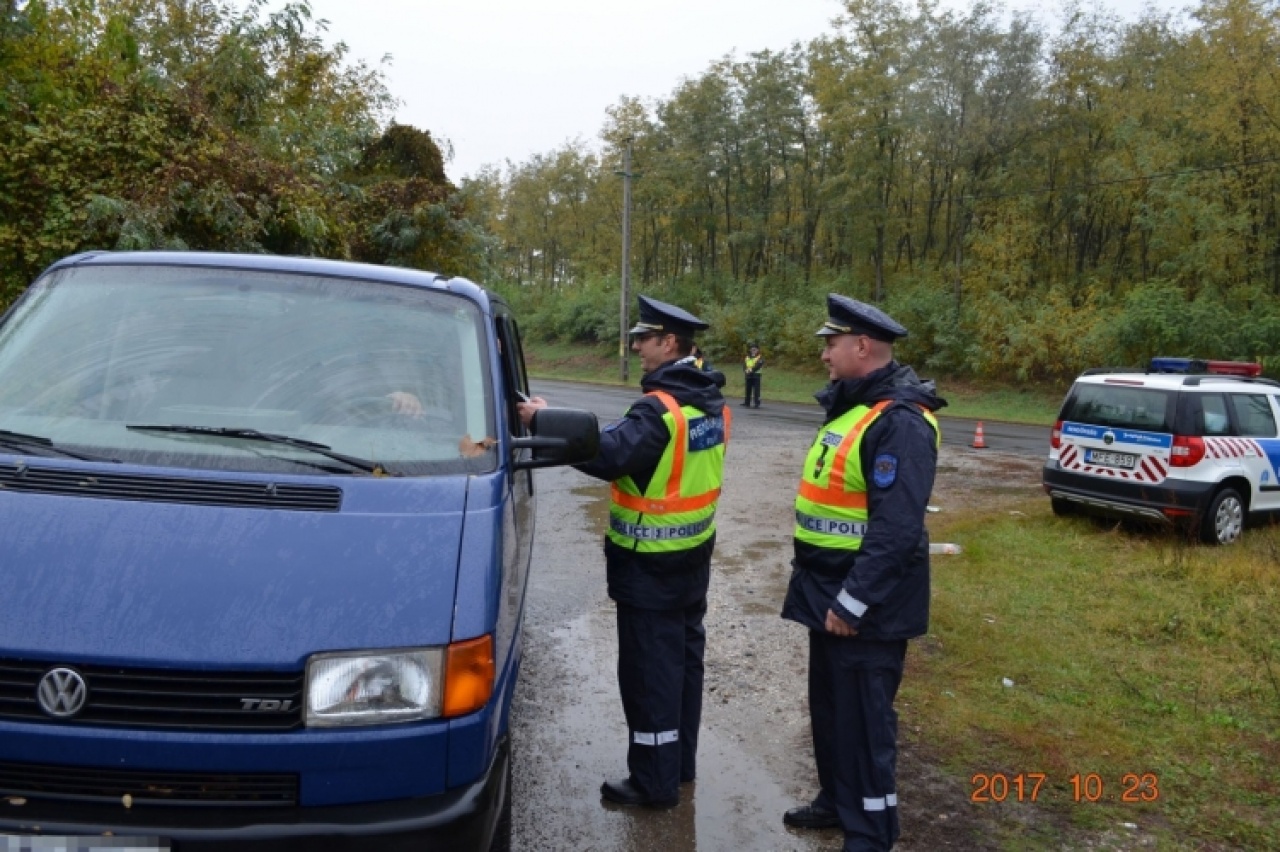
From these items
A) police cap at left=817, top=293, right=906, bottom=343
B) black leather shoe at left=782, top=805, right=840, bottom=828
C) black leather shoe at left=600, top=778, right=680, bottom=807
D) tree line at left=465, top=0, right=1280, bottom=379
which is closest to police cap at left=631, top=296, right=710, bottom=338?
police cap at left=817, top=293, right=906, bottom=343

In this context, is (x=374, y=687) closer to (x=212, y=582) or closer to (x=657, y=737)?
(x=212, y=582)

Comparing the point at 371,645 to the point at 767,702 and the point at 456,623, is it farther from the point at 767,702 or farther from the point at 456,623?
the point at 767,702

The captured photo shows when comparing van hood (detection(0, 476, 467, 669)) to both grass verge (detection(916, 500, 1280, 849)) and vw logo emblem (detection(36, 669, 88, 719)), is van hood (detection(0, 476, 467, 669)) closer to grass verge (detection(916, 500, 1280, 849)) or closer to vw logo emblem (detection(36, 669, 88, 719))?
vw logo emblem (detection(36, 669, 88, 719))

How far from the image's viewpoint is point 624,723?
505cm

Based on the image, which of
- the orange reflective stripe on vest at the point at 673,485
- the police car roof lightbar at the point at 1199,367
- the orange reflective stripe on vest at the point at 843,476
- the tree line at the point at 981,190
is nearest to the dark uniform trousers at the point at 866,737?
the orange reflective stripe on vest at the point at 843,476

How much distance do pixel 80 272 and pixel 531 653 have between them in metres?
3.33

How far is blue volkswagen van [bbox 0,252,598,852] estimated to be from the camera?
2326 millimetres

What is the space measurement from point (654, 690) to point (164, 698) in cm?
209

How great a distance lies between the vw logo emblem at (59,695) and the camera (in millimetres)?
2309

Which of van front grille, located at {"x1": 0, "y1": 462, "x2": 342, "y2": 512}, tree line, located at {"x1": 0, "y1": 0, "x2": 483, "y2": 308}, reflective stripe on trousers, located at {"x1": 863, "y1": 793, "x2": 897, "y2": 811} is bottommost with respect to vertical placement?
reflective stripe on trousers, located at {"x1": 863, "y1": 793, "x2": 897, "y2": 811}

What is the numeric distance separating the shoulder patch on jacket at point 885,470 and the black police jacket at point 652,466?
0.70 metres

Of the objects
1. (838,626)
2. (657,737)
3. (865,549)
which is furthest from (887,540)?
(657,737)

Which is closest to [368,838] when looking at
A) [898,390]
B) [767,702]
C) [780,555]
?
[898,390]

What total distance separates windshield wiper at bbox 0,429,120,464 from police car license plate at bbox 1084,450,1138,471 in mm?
9258
